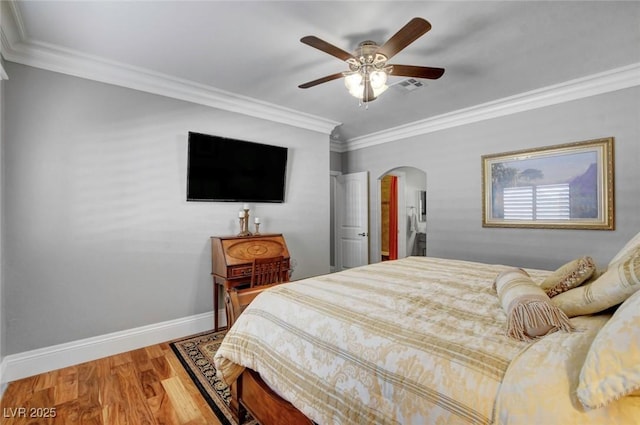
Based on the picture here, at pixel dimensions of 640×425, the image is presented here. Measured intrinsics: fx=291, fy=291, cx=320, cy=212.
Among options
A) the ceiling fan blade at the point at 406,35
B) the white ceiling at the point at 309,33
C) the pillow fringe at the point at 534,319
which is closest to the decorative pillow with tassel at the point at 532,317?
the pillow fringe at the point at 534,319

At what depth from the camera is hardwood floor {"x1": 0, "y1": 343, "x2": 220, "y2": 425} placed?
181 cm

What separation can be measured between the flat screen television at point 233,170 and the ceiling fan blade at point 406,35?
2083 mm

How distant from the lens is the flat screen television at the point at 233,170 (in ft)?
10.4

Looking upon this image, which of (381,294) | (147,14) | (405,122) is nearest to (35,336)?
(147,14)

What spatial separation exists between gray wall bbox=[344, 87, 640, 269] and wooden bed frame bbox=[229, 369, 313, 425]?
323 cm

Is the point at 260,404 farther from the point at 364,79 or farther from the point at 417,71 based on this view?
the point at 417,71

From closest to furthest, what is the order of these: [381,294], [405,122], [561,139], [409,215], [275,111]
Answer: [381,294]
[561,139]
[275,111]
[405,122]
[409,215]

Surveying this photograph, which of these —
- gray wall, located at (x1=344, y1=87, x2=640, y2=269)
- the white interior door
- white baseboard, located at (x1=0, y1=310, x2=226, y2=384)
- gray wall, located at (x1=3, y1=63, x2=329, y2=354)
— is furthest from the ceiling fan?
white baseboard, located at (x1=0, y1=310, x2=226, y2=384)

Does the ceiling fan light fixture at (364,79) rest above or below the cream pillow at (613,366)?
above

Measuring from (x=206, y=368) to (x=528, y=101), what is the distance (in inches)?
167

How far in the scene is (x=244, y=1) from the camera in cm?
185

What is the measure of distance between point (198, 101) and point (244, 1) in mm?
1593

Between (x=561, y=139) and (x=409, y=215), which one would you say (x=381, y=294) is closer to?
(x=561, y=139)

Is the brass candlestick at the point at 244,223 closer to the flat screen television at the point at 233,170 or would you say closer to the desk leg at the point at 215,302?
the flat screen television at the point at 233,170
